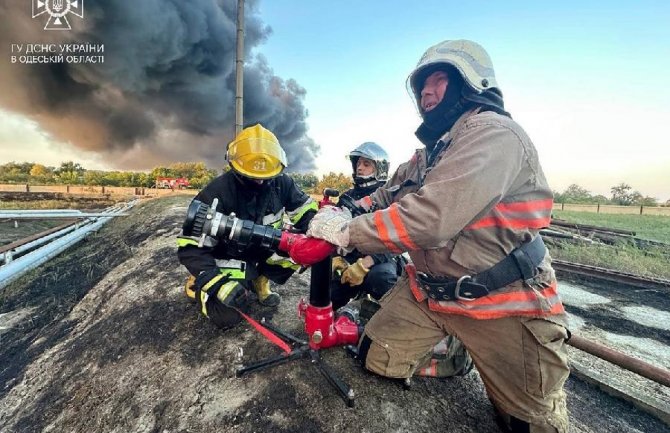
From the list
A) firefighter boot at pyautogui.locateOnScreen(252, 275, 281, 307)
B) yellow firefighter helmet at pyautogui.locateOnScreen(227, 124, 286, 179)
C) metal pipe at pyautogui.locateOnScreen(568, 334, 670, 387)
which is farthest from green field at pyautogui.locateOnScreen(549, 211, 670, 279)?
yellow firefighter helmet at pyautogui.locateOnScreen(227, 124, 286, 179)

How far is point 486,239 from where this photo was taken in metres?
1.63

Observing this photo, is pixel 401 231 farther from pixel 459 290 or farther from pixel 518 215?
pixel 518 215

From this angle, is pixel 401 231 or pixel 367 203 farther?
pixel 367 203

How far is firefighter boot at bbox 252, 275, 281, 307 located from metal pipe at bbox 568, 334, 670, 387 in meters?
2.53

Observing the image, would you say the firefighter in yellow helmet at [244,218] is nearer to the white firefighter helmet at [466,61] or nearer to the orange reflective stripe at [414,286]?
the orange reflective stripe at [414,286]

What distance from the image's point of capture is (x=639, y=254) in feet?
27.2

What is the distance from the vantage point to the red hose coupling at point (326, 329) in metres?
2.13

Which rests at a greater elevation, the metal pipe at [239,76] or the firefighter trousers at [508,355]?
the metal pipe at [239,76]

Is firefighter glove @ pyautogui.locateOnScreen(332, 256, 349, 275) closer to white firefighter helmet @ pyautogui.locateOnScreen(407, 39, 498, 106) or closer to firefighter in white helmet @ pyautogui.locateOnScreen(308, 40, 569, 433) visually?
firefighter in white helmet @ pyautogui.locateOnScreen(308, 40, 569, 433)

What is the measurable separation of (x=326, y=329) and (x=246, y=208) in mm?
1330

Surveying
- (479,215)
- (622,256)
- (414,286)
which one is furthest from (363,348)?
(622,256)

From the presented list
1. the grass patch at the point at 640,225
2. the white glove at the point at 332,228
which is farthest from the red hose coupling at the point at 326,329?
the grass patch at the point at 640,225

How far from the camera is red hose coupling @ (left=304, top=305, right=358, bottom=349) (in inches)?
83.7

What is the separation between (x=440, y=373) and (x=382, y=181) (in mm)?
2415
